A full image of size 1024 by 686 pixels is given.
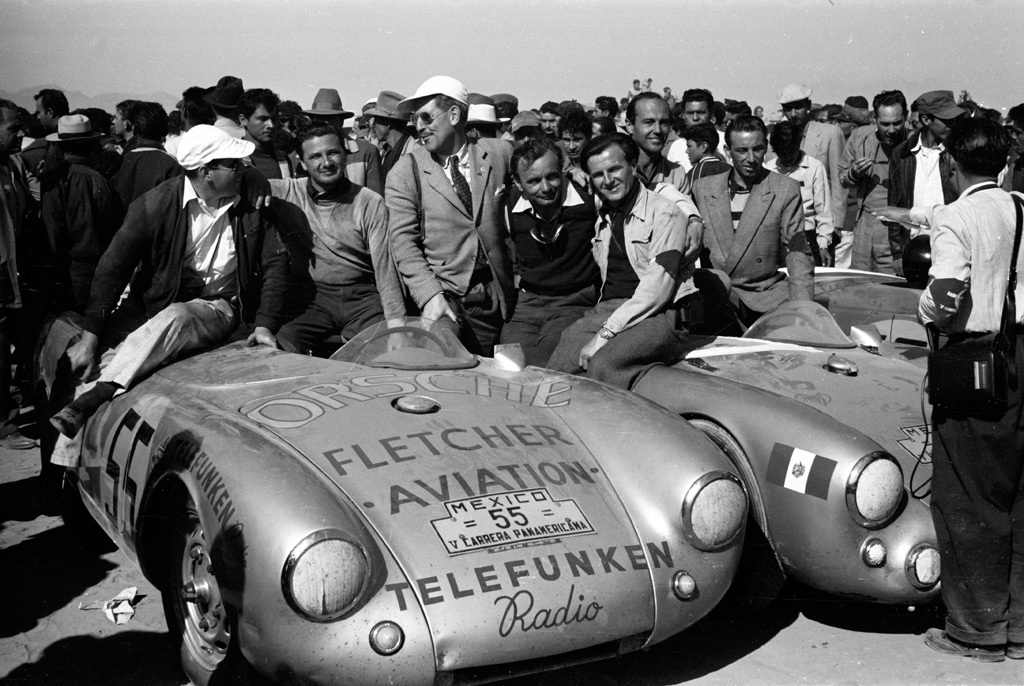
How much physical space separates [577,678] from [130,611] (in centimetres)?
194

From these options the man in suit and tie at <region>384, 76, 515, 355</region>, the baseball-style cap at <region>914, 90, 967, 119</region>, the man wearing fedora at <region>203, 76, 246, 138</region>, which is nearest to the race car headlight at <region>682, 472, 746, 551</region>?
the man in suit and tie at <region>384, 76, 515, 355</region>

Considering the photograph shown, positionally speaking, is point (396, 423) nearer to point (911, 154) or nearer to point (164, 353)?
point (164, 353)

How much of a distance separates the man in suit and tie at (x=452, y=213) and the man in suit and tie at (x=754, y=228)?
61.8 inches

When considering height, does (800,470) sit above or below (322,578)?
above

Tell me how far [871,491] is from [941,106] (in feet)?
17.1

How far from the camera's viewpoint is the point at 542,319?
5566 mm

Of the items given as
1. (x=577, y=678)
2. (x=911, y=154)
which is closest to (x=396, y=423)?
(x=577, y=678)

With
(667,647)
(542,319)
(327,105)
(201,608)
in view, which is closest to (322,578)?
(201,608)

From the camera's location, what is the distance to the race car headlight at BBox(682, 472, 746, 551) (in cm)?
354

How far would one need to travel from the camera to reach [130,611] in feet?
13.9

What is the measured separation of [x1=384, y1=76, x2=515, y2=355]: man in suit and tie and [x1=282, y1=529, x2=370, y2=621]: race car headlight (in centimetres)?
261

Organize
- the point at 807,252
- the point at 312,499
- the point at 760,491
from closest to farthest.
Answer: the point at 312,499 → the point at 760,491 → the point at 807,252

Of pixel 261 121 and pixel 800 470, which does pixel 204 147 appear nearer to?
pixel 261 121

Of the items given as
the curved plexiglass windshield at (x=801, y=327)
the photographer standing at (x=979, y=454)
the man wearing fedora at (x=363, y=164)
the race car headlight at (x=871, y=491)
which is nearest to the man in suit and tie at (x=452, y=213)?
the curved plexiglass windshield at (x=801, y=327)
